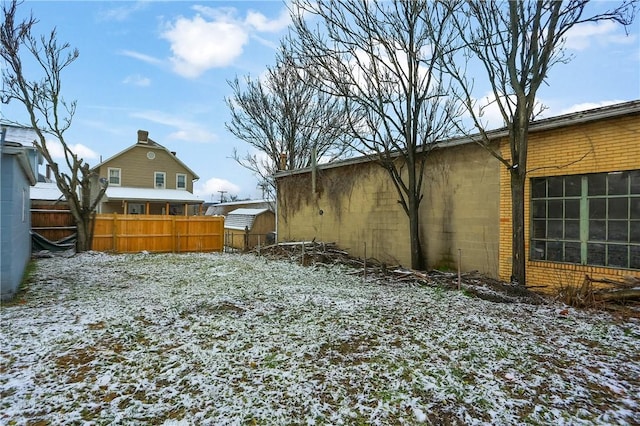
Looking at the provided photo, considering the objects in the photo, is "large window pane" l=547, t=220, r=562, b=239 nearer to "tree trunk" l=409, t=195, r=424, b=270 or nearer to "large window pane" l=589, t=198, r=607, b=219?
"large window pane" l=589, t=198, r=607, b=219

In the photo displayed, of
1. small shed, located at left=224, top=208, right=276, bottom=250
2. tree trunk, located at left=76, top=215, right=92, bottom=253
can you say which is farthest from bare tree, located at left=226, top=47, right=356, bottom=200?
tree trunk, located at left=76, top=215, right=92, bottom=253

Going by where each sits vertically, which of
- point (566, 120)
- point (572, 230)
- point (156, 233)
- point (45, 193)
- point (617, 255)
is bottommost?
point (156, 233)

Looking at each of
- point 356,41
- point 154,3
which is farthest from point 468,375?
point 154,3

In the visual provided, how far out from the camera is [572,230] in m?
7.20

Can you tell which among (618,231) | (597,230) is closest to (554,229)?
(597,230)

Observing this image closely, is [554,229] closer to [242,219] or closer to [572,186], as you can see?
[572,186]

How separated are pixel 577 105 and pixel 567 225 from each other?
9.39 feet

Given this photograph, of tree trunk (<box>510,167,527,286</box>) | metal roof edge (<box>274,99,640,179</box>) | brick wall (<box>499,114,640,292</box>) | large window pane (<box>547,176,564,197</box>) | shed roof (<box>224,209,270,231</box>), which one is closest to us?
metal roof edge (<box>274,99,640,179</box>)

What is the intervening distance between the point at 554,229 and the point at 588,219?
2.13 feet

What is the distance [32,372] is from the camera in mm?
3592

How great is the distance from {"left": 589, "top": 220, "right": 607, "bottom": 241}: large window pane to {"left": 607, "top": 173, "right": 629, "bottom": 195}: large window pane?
0.61 metres

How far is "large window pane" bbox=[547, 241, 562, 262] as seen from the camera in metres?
7.39

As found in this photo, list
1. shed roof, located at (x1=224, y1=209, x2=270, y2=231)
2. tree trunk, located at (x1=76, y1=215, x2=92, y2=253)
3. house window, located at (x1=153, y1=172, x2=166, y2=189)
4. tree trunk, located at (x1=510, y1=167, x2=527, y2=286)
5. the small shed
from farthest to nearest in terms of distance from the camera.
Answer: house window, located at (x1=153, y1=172, x2=166, y2=189)
shed roof, located at (x1=224, y1=209, x2=270, y2=231)
the small shed
tree trunk, located at (x1=76, y1=215, x2=92, y2=253)
tree trunk, located at (x1=510, y1=167, x2=527, y2=286)

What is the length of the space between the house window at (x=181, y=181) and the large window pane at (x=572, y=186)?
25834 mm
